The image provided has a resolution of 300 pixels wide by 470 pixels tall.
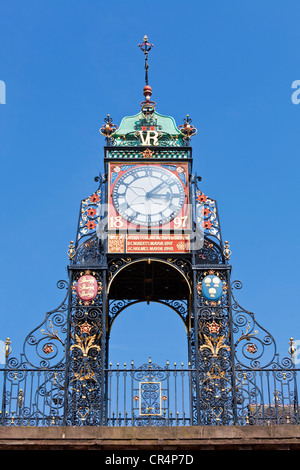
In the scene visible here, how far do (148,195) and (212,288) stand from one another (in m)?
2.95

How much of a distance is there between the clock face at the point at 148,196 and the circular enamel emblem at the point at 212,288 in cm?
190

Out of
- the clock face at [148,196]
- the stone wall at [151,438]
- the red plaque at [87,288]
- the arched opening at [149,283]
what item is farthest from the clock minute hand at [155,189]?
the stone wall at [151,438]

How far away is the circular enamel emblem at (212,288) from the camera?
23016 millimetres

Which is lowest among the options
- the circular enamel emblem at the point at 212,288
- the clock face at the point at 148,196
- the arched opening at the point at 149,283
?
the circular enamel emblem at the point at 212,288

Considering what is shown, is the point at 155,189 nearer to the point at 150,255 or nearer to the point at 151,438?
the point at 150,255

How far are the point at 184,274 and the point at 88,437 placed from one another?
207 inches

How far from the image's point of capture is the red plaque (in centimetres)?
2295

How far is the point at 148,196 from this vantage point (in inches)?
950

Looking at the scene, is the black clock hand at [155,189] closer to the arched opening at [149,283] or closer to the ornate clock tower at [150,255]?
the ornate clock tower at [150,255]

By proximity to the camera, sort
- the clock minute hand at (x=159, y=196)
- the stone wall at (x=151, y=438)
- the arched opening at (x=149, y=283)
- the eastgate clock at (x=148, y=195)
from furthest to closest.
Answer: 1. the arched opening at (x=149, y=283)
2. the clock minute hand at (x=159, y=196)
3. the eastgate clock at (x=148, y=195)
4. the stone wall at (x=151, y=438)

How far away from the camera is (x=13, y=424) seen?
2122 centimetres

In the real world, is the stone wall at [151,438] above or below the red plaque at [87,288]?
below

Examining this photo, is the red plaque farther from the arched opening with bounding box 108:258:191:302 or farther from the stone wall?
the stone wall

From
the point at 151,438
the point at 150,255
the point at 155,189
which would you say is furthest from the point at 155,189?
the point at 151,438
